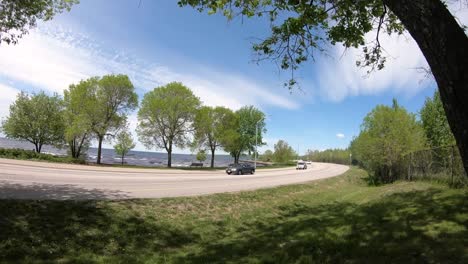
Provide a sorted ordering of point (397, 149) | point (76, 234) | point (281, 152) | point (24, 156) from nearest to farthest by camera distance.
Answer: point (76, 234), point (397, 149), point (24, 156), point (281, 152)

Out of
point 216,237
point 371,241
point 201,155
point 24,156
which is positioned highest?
point 201,155

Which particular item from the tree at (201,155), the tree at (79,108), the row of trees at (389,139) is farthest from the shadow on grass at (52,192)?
the tree at (201,155)

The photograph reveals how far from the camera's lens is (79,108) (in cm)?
4072

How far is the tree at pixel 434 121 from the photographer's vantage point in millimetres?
45750

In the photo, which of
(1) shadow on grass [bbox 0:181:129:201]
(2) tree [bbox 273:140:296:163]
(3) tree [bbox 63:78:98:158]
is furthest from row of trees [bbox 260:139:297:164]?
(1) shadow on grass [bbox 0:181:129:201]

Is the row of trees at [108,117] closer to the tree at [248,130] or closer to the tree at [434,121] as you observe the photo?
the tree at [248,130]

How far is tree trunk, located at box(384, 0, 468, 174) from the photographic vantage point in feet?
8.64

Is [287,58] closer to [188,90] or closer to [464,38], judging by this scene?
[464,38]

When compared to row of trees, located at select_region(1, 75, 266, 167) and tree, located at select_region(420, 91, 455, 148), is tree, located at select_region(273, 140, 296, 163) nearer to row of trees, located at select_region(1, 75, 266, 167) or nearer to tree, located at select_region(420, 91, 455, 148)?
row of trees, located at select_region(1, 75, 266, 167)

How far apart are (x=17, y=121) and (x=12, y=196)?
4750 cm

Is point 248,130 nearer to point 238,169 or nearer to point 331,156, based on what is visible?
point 238,169

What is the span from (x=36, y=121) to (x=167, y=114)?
23724 mm

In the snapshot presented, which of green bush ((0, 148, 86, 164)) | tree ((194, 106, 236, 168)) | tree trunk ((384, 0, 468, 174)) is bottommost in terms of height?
green bush ((0, 148, 86, 164))

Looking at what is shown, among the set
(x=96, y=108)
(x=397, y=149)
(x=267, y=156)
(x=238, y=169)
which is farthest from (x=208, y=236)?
(x=267, y=156)
